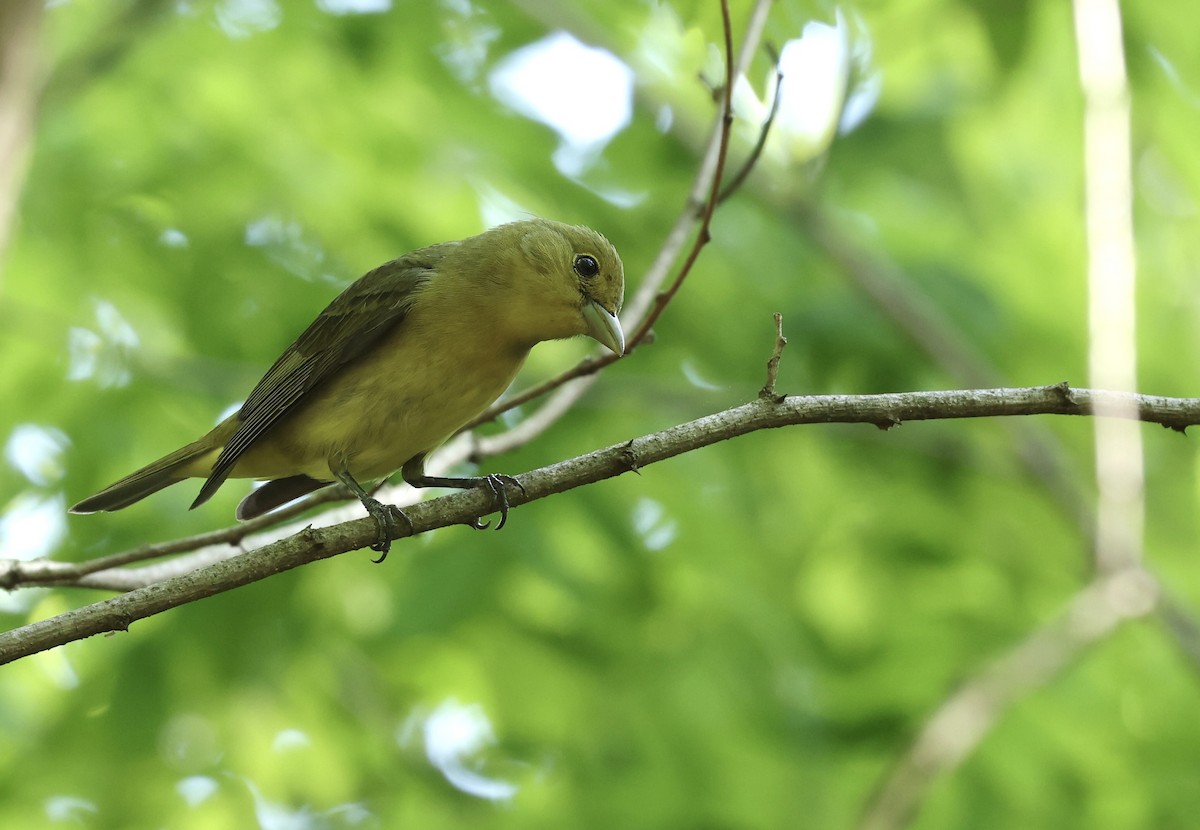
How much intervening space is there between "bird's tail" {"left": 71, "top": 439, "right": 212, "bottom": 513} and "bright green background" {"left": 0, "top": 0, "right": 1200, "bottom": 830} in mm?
761

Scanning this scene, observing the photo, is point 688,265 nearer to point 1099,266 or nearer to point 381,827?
point 1099,266

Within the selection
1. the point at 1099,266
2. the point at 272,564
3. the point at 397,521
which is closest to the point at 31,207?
the point at 397,521

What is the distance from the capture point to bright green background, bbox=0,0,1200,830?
5711 millimetres

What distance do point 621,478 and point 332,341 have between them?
156cm

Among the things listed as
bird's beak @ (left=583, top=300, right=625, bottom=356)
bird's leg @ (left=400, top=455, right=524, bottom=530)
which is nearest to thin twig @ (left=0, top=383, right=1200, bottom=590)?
bird's leg @ (left=400, top=455, right=524, bottom=530)

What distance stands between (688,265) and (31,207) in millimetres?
4033

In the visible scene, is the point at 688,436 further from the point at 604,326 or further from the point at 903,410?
the point at 604,326

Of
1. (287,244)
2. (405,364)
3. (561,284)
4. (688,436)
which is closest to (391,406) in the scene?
(405,364)

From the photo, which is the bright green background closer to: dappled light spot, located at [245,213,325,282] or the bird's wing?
dappled light spot, located at [245,213,325,282]

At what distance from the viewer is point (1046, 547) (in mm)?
6711

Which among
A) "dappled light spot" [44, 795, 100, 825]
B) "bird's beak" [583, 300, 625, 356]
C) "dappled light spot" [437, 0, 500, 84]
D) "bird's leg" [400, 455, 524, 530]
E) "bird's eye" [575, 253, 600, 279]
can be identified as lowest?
"dappled light spot" [44, 795, 100, 825]

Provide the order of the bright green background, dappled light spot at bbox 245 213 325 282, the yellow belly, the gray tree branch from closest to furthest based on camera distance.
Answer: the gray tree branch, the yellow belly, the bright green background, dappled light spot at bbox 245 213 325 282

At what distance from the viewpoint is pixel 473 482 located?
4523mm

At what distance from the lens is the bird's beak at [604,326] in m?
4.52
